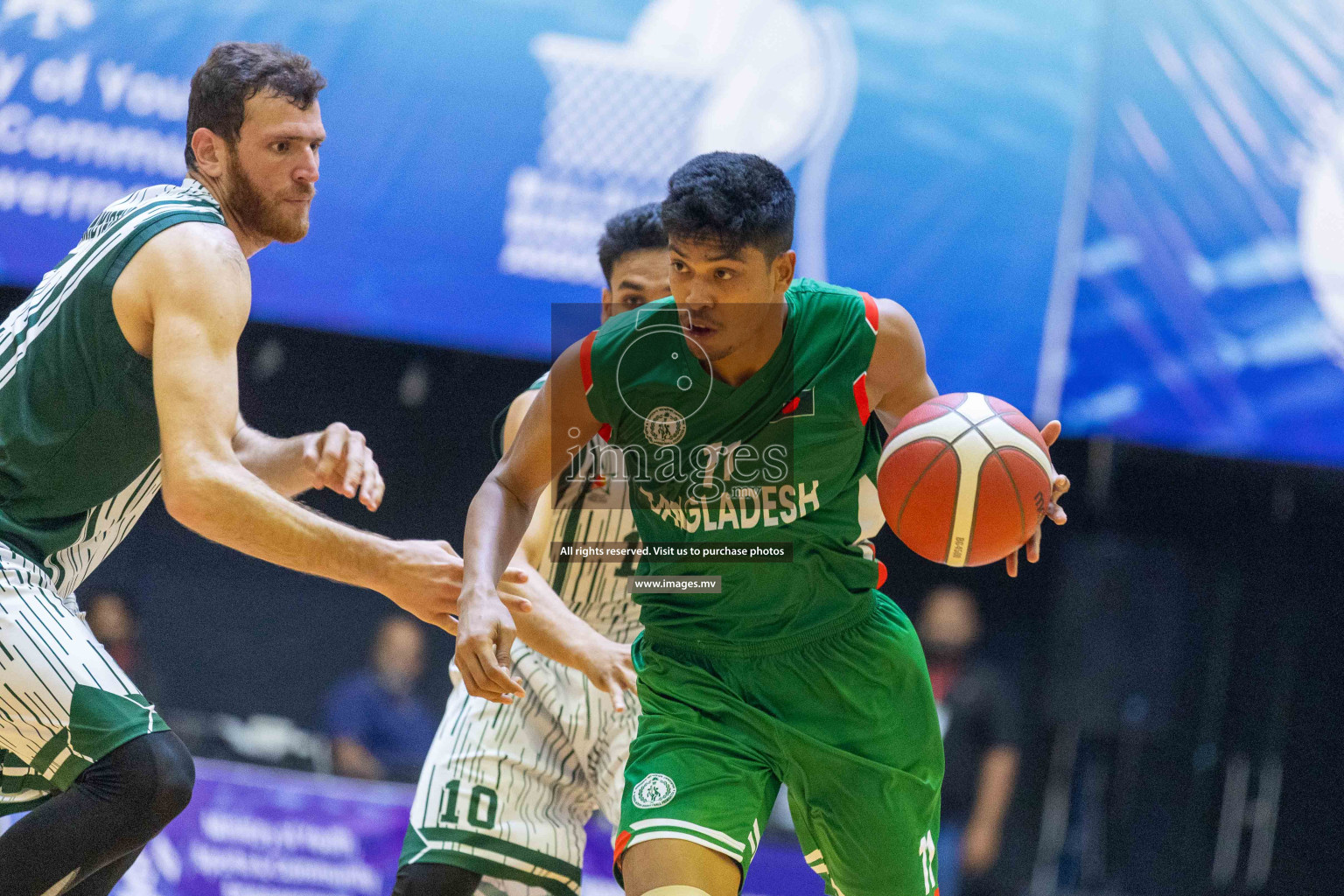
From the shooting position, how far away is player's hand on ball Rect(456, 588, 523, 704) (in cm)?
265

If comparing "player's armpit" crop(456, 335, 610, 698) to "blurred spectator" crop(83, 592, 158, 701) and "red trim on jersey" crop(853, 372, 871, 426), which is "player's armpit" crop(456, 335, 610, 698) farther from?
"blurred spectator" crop(83, 592, 158, 701)

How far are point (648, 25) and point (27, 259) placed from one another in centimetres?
319

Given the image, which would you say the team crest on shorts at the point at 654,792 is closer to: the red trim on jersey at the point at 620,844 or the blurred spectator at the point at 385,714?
the red trim on jersey at the point at 620,844

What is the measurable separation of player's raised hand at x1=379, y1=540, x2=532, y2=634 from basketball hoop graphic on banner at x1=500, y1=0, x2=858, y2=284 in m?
3.96

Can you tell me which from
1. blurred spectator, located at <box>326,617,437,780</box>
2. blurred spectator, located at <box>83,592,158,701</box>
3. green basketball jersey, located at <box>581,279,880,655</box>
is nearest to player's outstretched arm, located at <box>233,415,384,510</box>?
green basketball jersey, located at <box>581,279,880,655</box>

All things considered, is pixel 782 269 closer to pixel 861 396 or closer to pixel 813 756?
pixel 861 396

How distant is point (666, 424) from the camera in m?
3.15

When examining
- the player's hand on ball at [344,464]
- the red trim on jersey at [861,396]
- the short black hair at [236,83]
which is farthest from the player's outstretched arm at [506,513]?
the short black hair at [236,83]

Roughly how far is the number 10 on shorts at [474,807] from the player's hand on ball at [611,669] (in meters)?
0.71

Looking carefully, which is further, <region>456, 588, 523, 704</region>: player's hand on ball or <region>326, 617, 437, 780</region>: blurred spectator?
<region>326, 617, 437, 780</region>: blurred spectator

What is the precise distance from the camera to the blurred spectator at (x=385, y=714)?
7070 mm

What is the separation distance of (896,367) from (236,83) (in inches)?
69.8

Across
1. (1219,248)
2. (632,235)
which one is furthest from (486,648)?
(1219,248)

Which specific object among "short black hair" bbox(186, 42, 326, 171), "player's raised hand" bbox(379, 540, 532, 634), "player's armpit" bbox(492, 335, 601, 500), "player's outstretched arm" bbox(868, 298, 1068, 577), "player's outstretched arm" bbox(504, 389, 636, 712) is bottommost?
"player's raised hand" bbox(379, 540, 532, 634)
